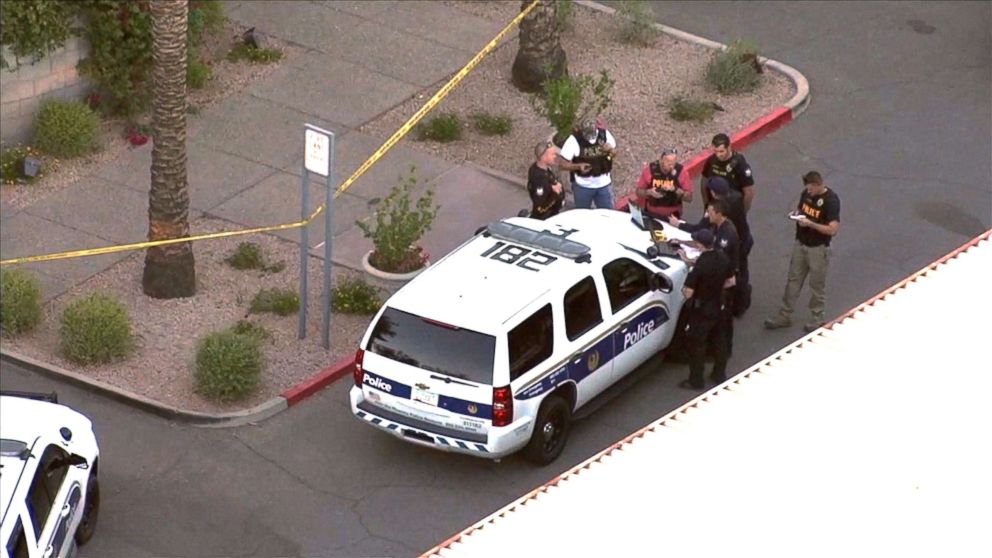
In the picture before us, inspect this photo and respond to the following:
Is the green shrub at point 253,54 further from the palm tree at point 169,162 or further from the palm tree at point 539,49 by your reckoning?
the palm tree at point 169,162

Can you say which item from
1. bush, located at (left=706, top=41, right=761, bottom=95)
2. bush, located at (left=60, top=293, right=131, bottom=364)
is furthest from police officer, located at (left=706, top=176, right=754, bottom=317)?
bush, located at (left=60, top=293, right=131, bottom=364)

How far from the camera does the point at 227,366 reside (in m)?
16.2

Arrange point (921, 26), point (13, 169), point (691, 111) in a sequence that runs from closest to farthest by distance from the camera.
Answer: point (13, 169) < point (691, 111) < point (921, 26)

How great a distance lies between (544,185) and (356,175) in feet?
7.88

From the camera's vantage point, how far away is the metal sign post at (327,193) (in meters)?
16.4

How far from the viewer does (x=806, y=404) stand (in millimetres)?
11539

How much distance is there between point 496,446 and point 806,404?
13.4 ft

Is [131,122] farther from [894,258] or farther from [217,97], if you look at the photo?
[894,258]

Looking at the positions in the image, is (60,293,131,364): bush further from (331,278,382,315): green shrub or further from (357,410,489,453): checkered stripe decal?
(357,410,489,453): checkered stripe decal

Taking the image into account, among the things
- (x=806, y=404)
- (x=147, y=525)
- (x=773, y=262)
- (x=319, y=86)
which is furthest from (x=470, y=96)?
(x=806, y=404)

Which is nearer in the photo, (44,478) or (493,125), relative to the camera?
(44,478)

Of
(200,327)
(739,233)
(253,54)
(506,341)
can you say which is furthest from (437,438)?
(253,54)

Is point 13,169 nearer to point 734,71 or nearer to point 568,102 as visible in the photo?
point 568,102

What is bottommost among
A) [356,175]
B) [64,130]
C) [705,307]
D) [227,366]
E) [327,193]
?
[64,130]
